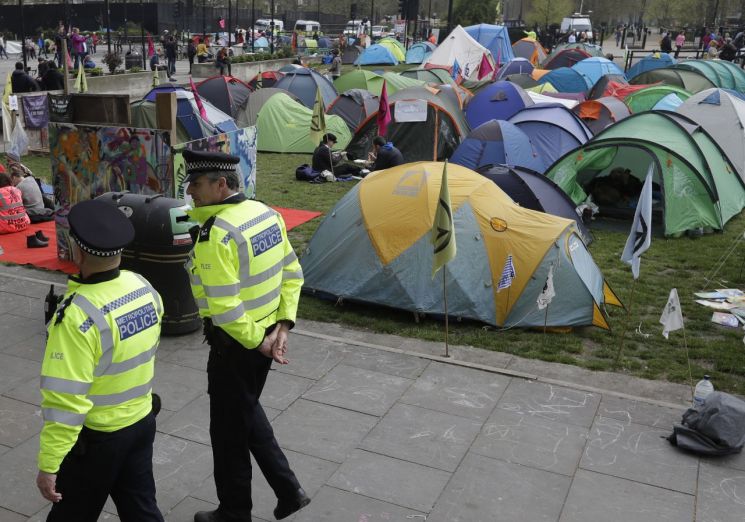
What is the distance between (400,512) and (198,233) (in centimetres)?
220

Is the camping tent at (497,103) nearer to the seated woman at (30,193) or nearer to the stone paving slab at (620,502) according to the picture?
the seated woman at (30,193)

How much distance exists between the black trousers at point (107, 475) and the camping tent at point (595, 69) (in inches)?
1018

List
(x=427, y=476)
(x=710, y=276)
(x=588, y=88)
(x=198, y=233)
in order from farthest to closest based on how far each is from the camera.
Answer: (x=588, y=88) → (x=710, y=276) → (x=427, y=476) → (x=198, y=233)

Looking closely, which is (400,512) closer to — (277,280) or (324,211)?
(277,280)

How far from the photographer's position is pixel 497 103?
1942 cm

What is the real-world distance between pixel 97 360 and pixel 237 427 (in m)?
1.13

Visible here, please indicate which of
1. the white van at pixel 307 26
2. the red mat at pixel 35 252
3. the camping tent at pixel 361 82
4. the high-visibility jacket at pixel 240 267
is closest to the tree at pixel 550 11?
the white van at pixel 307 26

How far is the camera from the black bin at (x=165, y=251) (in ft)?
25.0

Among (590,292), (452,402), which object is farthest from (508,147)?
(452,402)

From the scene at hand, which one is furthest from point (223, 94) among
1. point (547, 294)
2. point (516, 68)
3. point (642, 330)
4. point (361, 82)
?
point (547, 294)

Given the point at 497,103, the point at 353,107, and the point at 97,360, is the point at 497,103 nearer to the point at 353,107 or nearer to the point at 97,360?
the point at 353,107

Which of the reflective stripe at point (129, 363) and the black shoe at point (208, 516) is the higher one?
the reflective stripe at point (129, 363)

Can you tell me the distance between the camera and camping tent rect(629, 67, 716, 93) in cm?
2517

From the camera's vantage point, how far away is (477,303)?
8492 millimetres
